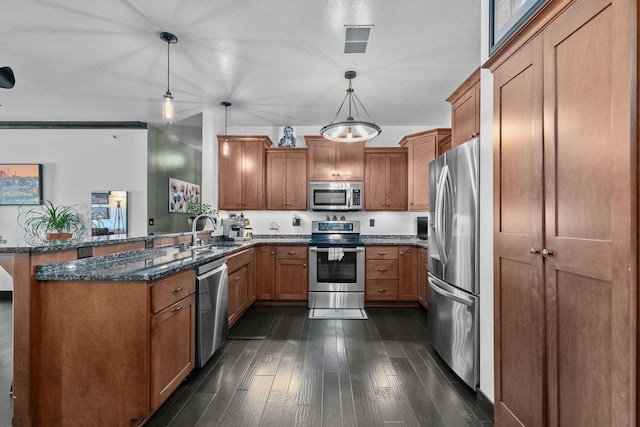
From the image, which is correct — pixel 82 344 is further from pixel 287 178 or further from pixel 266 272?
pixel 287 178

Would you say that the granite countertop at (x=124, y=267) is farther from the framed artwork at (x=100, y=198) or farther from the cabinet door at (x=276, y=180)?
the framed artwork at (x=100, y=198)

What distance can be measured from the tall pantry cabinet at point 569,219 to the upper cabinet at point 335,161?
9.35 ft

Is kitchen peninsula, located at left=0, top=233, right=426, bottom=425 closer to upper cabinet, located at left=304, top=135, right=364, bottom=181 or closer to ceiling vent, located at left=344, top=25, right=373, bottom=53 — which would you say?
ceiling vent, located at left=344, top=25, right=373, bottom=53

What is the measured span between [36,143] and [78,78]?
2.37 metres

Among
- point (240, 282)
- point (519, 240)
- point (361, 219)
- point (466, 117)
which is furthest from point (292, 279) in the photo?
point (519, 240)

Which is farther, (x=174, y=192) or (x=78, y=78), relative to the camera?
(x=174, y=192)

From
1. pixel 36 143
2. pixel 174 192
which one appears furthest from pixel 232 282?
pixel 36 143

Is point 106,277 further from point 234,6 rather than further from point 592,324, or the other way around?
point 592,324

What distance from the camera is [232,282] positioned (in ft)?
10.5

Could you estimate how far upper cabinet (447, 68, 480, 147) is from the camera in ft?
7.40

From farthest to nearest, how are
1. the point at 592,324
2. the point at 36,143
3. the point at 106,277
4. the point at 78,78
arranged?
1. the point at 36,143
2. the point at 78,78
3. the point at 106,277
4. the point at 592,324

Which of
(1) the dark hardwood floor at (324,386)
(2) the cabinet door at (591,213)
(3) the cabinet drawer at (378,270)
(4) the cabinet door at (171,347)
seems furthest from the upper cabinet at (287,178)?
(2) the cabinet door at (591,213)

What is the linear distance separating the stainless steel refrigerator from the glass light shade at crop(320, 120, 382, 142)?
0.71 meters

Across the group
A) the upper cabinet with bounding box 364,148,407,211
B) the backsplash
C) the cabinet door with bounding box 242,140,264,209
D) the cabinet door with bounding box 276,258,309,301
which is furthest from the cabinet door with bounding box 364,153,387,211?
the cabinet door with bounding box 242,140,264,209
